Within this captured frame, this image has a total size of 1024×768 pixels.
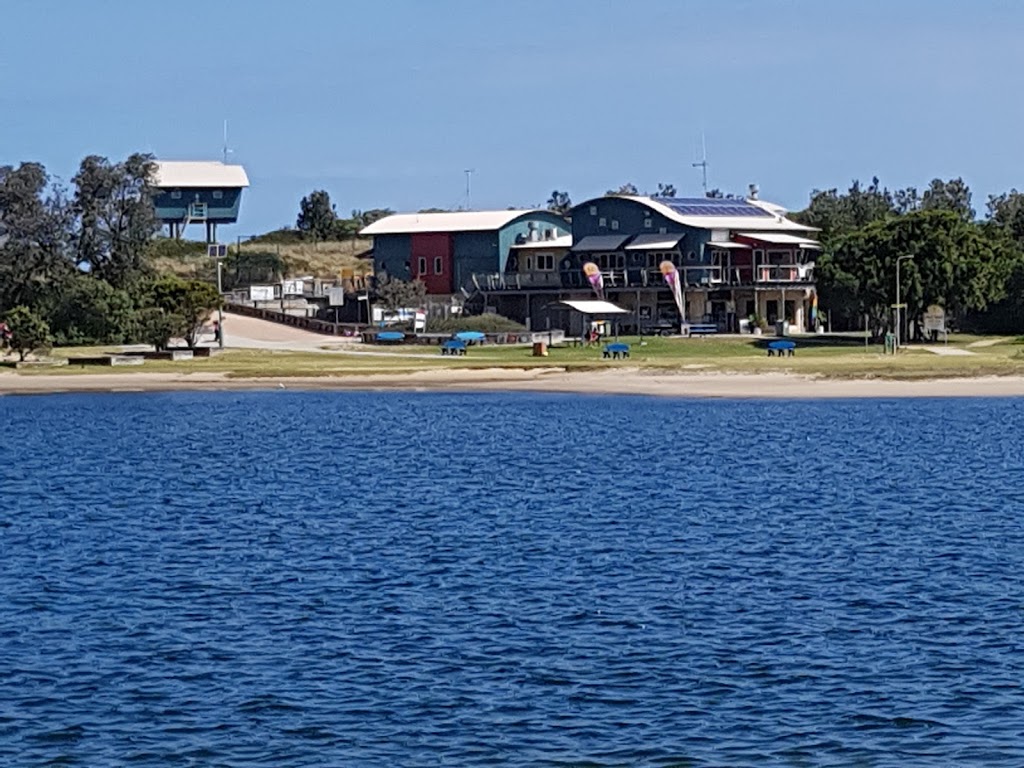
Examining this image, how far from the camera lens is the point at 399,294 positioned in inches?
4899

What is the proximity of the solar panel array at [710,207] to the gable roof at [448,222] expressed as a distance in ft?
37.3

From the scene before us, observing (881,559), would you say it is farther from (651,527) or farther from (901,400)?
(901,400)

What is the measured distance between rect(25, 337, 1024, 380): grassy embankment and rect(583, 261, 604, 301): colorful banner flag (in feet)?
51.5

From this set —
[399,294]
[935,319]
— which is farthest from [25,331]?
[935,319]

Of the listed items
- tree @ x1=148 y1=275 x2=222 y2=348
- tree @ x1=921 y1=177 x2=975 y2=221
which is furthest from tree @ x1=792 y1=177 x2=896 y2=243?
tree @ x1=148 y1=275 x2=222 y2=348

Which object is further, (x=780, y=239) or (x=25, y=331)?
(x=780, y=239)

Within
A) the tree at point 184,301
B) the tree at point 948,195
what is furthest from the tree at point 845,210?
the tree at point 184,301

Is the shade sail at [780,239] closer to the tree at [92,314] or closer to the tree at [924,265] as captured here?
the tree at [924,265]

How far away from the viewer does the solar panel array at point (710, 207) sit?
124625 millimetres

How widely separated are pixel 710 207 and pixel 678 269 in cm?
810

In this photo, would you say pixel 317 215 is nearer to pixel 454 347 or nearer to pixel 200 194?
pixel 200 194

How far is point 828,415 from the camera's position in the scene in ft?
232

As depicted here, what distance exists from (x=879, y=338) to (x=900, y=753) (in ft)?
287

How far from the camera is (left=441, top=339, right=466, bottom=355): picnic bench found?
326 ft
